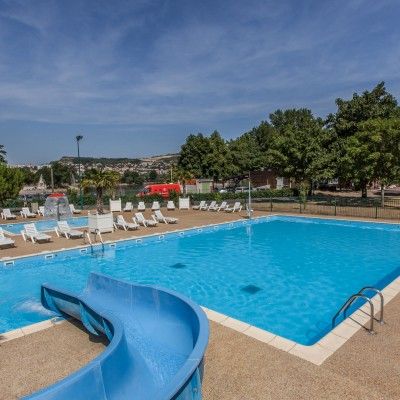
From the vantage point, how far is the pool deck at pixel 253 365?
4.39 meters

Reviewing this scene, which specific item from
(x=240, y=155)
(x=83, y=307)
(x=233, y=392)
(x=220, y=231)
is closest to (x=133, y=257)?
(x=220, y=231)

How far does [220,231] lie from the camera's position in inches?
780

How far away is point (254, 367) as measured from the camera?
491 cm

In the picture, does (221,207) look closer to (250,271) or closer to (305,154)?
(305,154)

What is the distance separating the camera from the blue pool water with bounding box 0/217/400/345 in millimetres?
8688

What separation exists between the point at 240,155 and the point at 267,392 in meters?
49.5

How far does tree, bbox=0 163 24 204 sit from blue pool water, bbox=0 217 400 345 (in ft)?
50.7

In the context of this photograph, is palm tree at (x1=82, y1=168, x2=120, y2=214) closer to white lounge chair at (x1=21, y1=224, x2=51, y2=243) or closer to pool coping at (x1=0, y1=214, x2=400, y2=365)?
white lounge chair at (x1=21, y1=224, x2=51, y2=243)

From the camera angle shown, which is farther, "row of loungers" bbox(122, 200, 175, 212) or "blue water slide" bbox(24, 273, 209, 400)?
"row of loungers" bbox(122, 200, 175, 212)

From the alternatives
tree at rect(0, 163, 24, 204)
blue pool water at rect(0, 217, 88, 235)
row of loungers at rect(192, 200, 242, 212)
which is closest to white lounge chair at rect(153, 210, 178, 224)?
blue pool water at rect(0, 217, 88, 235)

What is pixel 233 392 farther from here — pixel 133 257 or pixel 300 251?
pixel 300 251

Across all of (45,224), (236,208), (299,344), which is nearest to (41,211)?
(45,224)

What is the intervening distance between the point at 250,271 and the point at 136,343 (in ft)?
22.2

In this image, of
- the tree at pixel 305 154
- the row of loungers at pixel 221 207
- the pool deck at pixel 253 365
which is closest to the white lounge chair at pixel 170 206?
the row of loungers at pixel 221 207
